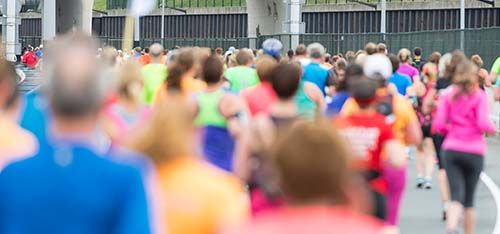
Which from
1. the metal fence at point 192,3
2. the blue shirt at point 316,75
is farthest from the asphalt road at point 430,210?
the metal fence at point 192,3

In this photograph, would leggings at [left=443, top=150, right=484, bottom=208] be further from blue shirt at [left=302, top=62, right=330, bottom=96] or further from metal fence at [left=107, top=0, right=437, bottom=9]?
metal fence at [left=107, top=0, right=437, bottom=9]

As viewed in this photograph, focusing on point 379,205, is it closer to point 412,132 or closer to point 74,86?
point 412,132

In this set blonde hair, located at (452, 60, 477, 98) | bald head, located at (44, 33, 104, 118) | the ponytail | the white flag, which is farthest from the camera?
blonde hair, located at (452, 60, 477, 98)

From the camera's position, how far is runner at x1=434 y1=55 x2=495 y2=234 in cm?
1298

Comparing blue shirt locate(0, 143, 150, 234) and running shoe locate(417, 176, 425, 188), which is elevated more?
blue shirt locate(0, 143, 150, 234)

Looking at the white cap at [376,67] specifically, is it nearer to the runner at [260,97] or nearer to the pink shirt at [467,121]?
the runner at [260,97]

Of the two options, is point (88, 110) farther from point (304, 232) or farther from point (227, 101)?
point (227, 101)

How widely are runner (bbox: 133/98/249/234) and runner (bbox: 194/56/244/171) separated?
5.29 meters

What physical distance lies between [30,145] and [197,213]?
1.49 metres

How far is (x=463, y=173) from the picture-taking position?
1318 centimetres

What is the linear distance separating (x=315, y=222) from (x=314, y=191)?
9cm

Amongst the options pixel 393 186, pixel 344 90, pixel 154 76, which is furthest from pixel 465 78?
pixel 154 76

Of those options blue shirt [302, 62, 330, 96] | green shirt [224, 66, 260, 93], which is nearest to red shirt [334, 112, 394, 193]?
green shirt [224, 66, 260, 93]

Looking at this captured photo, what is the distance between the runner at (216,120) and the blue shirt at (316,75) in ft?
22.1
